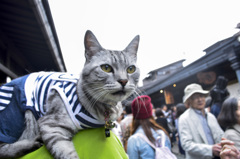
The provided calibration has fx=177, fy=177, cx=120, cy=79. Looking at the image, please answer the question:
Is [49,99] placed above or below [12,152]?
above

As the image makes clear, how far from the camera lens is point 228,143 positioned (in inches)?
80.0

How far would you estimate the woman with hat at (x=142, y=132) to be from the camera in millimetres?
2459

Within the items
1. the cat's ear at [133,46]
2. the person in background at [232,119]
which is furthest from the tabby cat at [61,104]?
the person in background at [232,119]

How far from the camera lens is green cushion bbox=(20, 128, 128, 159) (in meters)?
1.13

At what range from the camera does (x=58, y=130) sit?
119 cm

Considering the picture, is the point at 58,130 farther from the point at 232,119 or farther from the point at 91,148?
the point at 232,119

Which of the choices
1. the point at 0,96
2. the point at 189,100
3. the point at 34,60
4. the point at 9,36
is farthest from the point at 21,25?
the point at 189,100

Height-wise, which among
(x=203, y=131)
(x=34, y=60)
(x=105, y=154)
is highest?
(x=34, y=60)

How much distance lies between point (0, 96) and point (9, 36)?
7.09 feet

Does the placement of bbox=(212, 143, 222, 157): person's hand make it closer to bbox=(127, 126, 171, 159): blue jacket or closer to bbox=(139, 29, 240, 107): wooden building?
bbox=(127, 126, 171, 159): blue jacket

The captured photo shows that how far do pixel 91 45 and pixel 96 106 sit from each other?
20.4 inches

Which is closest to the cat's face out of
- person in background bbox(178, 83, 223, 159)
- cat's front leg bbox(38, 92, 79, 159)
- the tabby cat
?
the tabby cat

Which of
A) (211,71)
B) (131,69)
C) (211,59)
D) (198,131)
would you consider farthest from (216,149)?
(211,71)

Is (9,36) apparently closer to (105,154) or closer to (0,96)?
(0,96)
